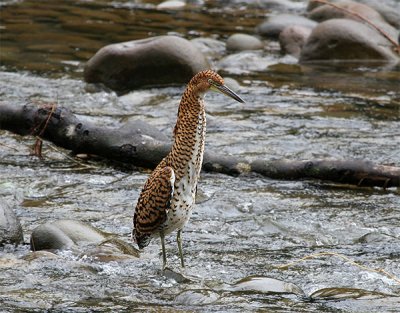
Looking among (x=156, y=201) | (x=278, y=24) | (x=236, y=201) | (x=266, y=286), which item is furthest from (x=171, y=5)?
(x=266, y=286)

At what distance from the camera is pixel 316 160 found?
8.29 m

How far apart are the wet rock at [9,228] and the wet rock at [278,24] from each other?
9979 millimetres

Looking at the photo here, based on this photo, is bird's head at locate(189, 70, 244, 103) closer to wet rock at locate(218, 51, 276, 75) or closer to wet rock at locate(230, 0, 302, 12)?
wet rock at locate(218, 51, 276, 75)

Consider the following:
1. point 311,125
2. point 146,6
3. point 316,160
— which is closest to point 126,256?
point 316,160

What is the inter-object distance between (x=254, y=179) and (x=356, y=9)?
8.46 metres

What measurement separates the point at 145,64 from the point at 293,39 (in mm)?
3458

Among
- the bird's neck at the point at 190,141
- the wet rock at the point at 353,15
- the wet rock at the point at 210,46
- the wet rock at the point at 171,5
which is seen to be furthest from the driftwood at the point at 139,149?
the wet rock at the point at 171,5

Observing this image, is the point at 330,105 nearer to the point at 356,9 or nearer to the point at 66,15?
the point at 356,9

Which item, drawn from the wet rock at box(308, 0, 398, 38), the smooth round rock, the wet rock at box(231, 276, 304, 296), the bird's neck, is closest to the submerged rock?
the bird's neck

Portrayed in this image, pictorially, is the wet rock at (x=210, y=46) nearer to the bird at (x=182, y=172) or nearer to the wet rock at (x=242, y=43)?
the wet rock at (x=242, y=43)

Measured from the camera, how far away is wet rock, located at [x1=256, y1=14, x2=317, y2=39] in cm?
1617

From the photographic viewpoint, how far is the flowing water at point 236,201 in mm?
5809

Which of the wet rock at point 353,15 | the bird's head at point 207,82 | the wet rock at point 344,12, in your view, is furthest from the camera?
the wet rock at point 344,12

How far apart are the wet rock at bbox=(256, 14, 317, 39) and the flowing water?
1614mm
